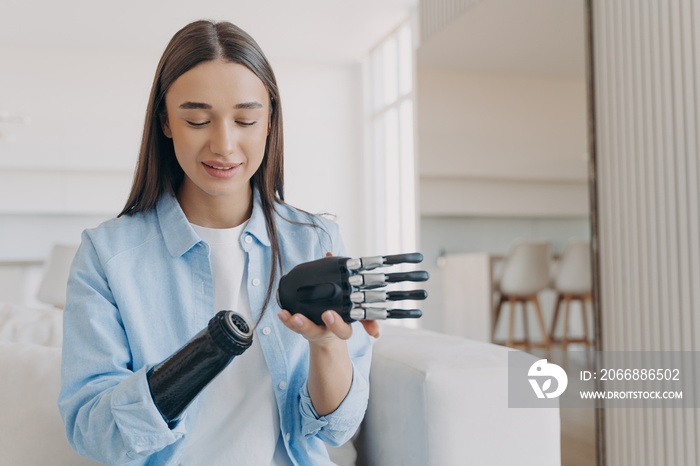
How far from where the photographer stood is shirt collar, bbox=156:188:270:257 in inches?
37.8

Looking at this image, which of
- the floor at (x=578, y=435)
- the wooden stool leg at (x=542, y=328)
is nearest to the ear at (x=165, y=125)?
the floor at (x=578, y=435)

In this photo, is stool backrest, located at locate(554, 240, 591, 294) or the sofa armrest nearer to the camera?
the sofa armrest

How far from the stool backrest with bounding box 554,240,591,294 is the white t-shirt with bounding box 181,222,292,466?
4.95ft

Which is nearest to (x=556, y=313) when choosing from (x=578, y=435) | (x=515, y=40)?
(x=578, y=435)

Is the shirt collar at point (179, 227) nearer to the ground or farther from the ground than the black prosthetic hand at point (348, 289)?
farther from the ground

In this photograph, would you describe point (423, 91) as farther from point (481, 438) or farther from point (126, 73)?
point (126, 73)

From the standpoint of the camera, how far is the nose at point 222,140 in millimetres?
875

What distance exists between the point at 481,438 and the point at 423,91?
2860mm

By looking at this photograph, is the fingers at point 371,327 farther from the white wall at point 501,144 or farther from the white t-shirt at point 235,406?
the white wall at point 501,144

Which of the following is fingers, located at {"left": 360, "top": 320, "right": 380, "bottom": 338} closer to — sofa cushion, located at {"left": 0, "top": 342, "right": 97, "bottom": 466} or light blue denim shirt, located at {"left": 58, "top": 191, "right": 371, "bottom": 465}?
light blue denim shirt, located at {"left": 58, "top": 191, "right": 371, "bottom": 465}

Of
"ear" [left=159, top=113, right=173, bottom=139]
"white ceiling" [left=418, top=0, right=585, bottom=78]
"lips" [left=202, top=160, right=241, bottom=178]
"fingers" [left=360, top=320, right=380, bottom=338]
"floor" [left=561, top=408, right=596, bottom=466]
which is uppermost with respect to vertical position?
"white ceiling" [left=418, top=0, right=585, bottom=78]

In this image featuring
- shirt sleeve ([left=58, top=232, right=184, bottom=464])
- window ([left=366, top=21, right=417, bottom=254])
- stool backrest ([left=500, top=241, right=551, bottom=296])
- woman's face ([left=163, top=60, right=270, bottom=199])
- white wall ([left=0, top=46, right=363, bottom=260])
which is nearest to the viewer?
shirt sleeve ([left=58, top=232, right=184, bottom=464])

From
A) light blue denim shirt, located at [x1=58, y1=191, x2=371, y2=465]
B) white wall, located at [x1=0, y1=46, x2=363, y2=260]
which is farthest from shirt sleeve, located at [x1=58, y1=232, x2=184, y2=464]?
white wall, located at [x1=0, y1=46, x2=363, y2=260]
